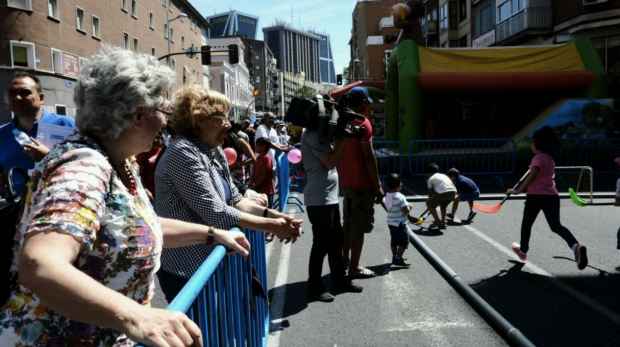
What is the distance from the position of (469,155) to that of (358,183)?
9.20m

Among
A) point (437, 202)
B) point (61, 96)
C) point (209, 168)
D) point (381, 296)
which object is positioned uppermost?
point (61, 96)

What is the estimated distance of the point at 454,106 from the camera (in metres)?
27.1

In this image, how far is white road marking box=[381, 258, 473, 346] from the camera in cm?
414

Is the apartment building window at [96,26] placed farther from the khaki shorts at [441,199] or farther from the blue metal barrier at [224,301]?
the blue metal barrier at [224,301]

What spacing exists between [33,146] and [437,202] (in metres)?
6.26

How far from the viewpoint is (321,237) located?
4.81 m

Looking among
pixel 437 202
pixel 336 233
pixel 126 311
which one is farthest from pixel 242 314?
pixel 437 202

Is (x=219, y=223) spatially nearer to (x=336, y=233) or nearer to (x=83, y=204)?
(x=83, y=204)

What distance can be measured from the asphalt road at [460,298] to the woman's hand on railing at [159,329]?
2865 millimetres

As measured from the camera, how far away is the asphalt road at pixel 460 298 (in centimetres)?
404

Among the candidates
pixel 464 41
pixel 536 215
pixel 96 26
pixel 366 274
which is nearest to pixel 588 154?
pixel 536 215

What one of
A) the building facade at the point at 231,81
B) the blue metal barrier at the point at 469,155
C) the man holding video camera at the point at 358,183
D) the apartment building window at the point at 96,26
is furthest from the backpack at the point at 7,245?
the building facade at the point at 231,81

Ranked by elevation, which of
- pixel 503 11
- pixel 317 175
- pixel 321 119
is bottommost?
pixel 317 175

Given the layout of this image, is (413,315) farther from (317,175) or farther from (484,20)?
(484,20)
